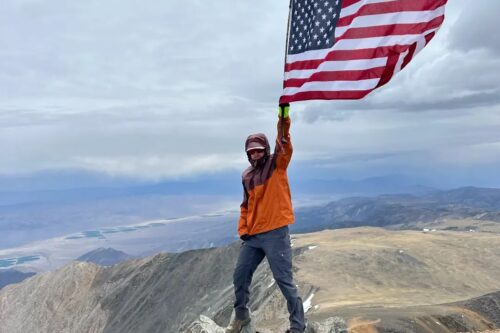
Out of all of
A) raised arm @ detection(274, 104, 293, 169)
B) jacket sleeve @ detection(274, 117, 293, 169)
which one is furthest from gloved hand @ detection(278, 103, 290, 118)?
jacket sleeve @ detection(274, 117, 293, 169)

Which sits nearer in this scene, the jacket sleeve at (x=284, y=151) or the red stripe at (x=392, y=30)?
the red stripe at (x=392, y=30)

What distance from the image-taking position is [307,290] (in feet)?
157

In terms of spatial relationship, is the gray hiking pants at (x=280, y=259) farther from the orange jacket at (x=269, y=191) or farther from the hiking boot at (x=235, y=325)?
the hiking boot at (x=235, y=325)

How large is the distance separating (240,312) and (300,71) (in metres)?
4.61

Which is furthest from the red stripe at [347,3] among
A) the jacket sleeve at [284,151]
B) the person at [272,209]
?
the person at [272,209]

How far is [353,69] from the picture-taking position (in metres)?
7.28

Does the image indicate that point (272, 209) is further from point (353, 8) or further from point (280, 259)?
point (353, 8)

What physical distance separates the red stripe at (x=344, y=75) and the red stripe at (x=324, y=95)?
17 cm

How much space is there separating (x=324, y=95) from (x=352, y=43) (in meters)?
0.80

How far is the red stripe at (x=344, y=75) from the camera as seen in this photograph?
718 cm

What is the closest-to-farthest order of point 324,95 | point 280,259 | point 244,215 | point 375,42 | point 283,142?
point 375,42 < point 324,95 < point 283,142 < point 280,259 < point 244,215

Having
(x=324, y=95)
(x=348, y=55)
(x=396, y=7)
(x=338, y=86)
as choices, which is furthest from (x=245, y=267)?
(x=396, y=7)

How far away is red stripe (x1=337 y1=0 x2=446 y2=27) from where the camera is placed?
7.00 m

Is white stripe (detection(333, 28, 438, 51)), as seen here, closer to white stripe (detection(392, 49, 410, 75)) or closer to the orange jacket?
white stripe (detection(392, 49, 410, 75))
